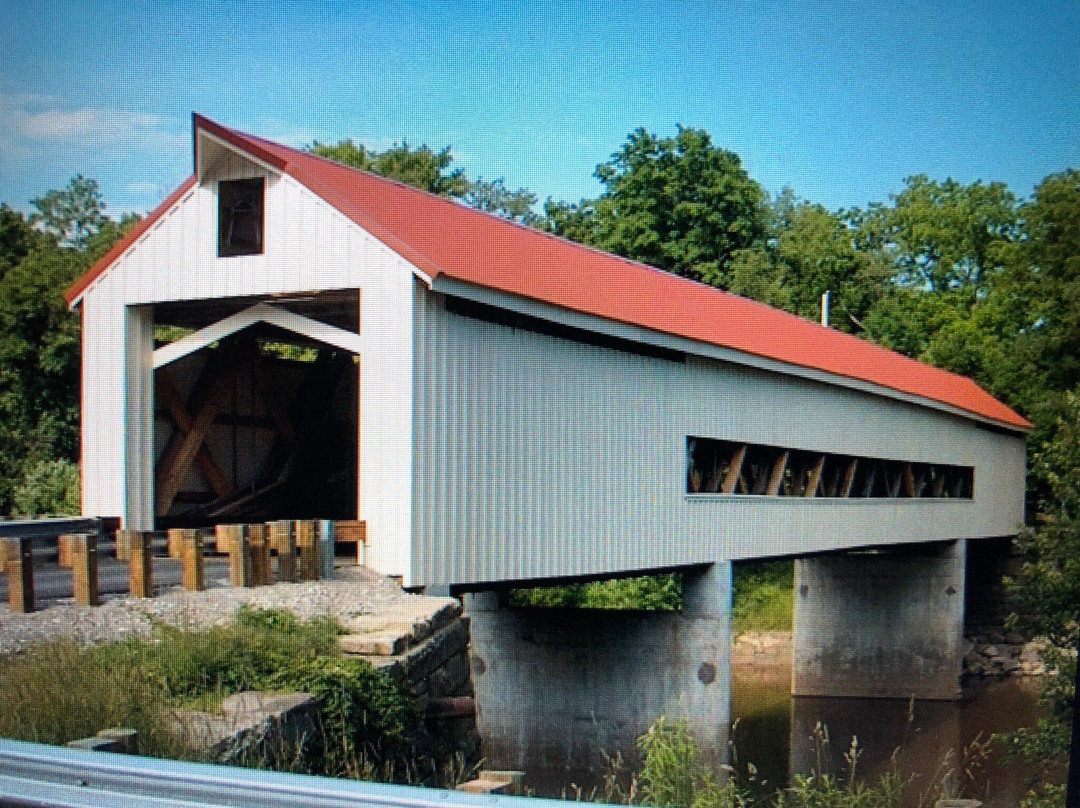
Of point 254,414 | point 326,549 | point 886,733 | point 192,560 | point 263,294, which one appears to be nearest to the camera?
point 192,560

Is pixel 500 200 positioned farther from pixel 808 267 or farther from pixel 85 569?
pixel 85 569

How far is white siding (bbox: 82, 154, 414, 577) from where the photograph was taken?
1080 centimetres

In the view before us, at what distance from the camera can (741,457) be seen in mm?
16734

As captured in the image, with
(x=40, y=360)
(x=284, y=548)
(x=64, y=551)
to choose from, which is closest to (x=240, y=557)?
(x=284, y=548)

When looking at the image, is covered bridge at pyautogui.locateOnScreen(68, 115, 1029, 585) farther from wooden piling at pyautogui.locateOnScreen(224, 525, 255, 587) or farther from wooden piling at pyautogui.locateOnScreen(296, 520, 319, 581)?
wooden piling at pyautogui.locateOnScreen(224, 525, 255, 587)

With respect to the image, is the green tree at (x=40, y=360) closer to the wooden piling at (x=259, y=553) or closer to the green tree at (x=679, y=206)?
the wooden piling at (x=259, y=553)

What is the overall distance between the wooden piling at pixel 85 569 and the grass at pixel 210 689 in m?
1.38

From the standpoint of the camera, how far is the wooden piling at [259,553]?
9.48 m

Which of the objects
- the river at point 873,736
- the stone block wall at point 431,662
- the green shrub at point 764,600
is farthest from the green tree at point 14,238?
the green shrub at point 764,600

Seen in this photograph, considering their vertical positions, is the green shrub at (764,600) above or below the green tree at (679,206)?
below

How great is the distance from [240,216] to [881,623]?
19.1 metres

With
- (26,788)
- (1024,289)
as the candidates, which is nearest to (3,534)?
(26,788)

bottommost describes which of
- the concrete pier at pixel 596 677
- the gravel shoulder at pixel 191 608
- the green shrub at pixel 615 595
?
the green shrub at pixel 615 595

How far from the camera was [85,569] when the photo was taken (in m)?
8.54
